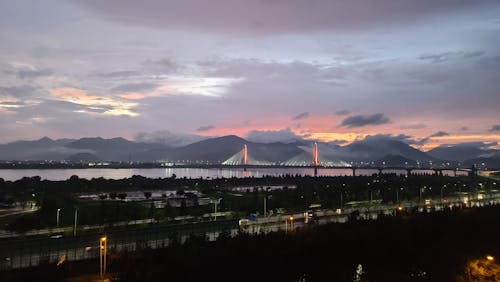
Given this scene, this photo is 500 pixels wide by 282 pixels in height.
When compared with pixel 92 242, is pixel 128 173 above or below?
above

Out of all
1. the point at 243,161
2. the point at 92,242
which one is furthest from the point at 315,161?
the point at 92,242

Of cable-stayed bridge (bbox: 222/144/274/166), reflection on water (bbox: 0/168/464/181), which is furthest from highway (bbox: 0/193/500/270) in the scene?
cable-stayed bridge (bbox: 222/144/274/166)

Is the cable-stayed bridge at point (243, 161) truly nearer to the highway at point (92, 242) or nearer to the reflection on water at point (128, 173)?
the reflection on water at point (128, 173)

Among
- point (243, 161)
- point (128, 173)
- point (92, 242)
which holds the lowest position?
point (92, 242)

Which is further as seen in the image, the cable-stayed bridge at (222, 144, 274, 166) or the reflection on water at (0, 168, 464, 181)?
the cable-stayed bridge at (222, 144, 274, 166)

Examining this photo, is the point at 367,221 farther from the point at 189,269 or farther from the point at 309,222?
the point at 189,269

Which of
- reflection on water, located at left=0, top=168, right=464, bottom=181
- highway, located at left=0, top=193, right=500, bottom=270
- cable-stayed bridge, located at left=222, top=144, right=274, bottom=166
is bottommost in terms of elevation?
highway, located at left=0, top=193, right=500, bottom=270

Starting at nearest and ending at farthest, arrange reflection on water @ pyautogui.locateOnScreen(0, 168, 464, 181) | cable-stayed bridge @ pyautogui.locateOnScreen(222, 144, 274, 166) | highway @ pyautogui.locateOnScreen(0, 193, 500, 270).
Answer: highway @ pyautogui.locateOnScreen(0, 193, 500, 270) < reflection on water @ pyautogui.locateOnScreen(0, 168, 464, 181) < cable-stayed bridge @ pyautogui.locateOnScreen(222, 144, 274, 166)

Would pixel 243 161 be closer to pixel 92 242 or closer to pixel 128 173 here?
pixel 128 173

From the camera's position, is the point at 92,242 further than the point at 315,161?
No

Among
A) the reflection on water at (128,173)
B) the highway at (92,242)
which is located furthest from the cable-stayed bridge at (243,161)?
the highway at (92,242)

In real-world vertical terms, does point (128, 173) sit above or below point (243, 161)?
below

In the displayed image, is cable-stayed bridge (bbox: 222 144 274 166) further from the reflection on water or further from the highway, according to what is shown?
the highway
